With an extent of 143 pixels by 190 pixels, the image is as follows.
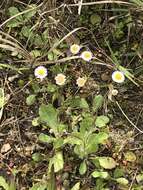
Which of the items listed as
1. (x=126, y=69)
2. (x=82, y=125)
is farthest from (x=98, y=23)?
(x=82, y=125)

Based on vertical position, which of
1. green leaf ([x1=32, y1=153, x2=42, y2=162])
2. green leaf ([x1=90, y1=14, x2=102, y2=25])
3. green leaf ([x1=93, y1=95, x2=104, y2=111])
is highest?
green leaf ([x1=90, y1=14, x2=102, y2=25])

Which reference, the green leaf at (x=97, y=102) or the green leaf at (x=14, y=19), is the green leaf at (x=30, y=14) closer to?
the green leaf at (x=14, y=19)

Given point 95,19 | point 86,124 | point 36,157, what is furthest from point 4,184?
point 95,19

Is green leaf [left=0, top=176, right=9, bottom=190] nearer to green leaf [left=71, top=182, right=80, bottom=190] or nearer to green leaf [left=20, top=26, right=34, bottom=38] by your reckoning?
green leaf [left=71, top=182, right=80, bottom=190]

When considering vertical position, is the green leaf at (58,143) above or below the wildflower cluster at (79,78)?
below

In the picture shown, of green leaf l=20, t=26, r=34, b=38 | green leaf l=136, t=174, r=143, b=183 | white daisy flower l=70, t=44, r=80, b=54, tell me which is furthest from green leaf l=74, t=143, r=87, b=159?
green leaf l=20, t=26, r=34, b=38

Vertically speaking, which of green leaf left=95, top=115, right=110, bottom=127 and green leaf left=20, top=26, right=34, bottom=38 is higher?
green leaf left=20, top=26, right=34, bottom=38

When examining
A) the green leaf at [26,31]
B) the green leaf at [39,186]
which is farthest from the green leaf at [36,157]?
the green leaf at [26,31]

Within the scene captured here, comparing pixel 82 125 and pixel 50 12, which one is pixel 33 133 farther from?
pixel 50 12

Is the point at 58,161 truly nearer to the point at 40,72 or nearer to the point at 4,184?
the point at 4,184
